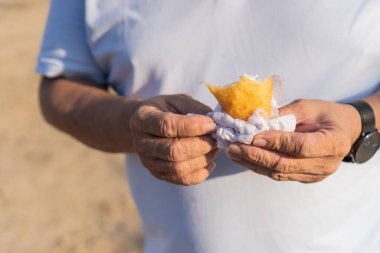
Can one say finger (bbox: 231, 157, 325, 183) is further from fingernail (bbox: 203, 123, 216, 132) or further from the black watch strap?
the black watch strap

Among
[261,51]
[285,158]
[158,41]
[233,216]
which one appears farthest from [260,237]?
[158,41]

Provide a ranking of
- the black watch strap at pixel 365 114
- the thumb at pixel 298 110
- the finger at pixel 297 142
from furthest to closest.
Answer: the black watch strap at pixel 365 114
the thumb at pixel 298 110
the finger at pixel 297 142

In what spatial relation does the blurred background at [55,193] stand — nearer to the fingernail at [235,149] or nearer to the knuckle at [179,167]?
the knuckle at [179,167]

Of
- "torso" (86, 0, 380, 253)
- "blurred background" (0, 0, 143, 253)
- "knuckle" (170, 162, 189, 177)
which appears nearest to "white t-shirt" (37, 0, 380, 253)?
"torso" (86, 0, 380, 253)

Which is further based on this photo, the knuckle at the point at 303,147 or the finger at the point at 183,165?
the finger at the point at 183,165

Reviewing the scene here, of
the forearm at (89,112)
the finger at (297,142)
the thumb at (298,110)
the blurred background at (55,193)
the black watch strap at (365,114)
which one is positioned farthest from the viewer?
the blurred background at (55,193)

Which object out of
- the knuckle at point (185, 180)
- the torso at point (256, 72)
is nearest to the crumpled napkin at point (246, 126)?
the knuckle at point (185, 180)

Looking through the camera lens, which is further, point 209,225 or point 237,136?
point 209,225

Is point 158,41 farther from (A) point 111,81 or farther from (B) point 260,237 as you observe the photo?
(B) point 260,237

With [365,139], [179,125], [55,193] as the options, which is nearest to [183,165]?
[179,125]
